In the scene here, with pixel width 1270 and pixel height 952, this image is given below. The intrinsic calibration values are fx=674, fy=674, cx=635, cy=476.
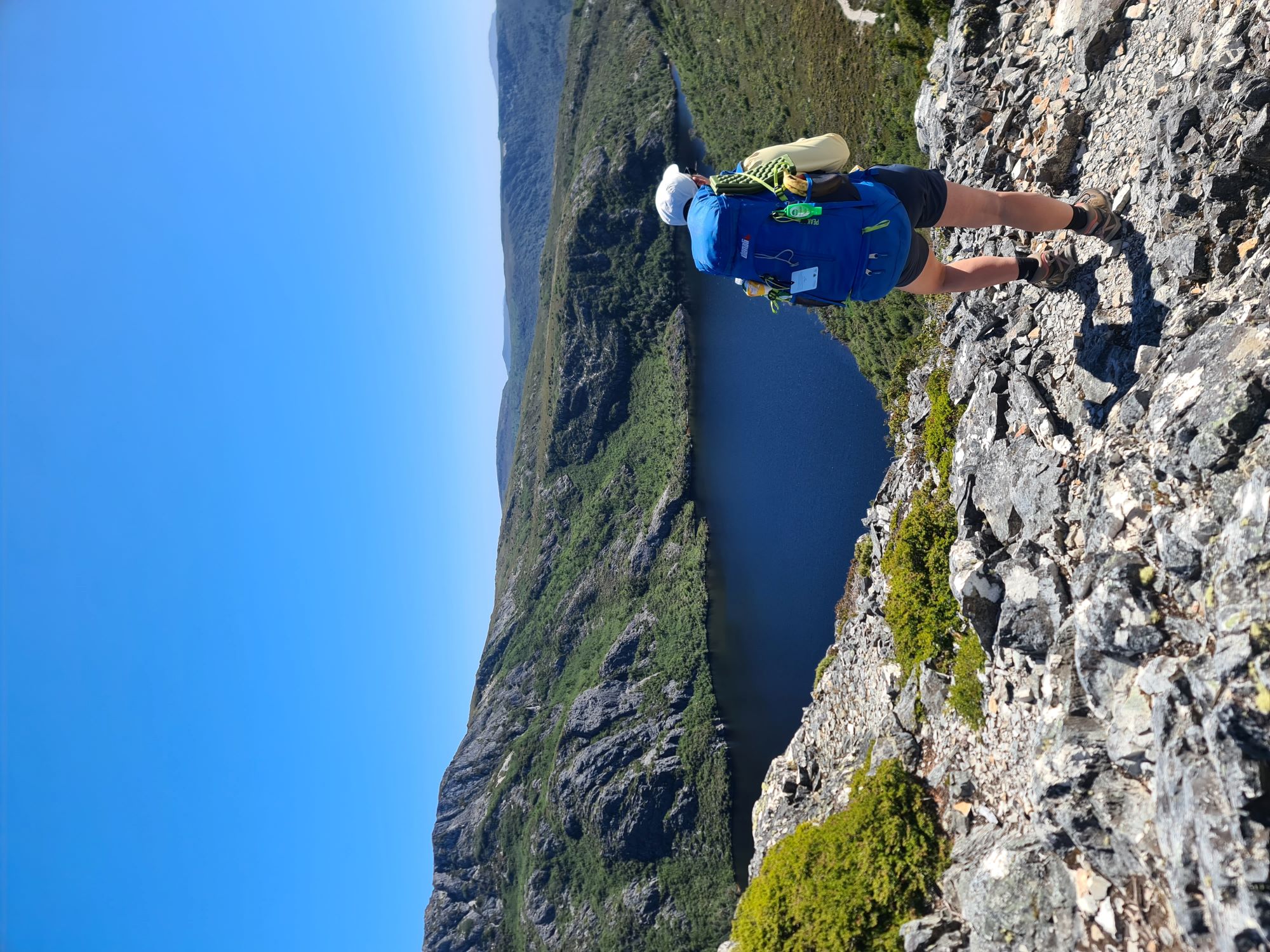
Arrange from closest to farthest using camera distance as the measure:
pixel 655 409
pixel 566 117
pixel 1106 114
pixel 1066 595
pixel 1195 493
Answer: pixel 1195 493, pixel 1066 595, pixel 1106 114, pixel 655 409, pixel 566 117

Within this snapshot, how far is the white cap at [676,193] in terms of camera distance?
5219 millimetres

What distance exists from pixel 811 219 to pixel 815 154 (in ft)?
1.59

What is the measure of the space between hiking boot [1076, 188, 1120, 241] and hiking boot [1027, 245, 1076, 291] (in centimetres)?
32

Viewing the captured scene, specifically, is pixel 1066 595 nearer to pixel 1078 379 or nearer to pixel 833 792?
pixel 1078 379

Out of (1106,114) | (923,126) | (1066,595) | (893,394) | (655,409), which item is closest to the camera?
(1066,595)

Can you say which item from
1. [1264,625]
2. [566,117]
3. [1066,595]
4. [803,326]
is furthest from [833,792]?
[566,117]

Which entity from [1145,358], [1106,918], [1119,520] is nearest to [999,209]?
[1145,358]

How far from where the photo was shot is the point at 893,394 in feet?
41.9

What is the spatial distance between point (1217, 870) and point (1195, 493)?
6.61 feet

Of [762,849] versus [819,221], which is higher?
[819,221]

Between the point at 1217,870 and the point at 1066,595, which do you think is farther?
the point at 1066,595

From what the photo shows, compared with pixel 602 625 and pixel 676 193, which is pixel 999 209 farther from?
pixel 602 625

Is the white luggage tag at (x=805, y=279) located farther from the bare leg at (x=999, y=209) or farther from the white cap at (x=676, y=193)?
the bare leg at (x=999, y=209)

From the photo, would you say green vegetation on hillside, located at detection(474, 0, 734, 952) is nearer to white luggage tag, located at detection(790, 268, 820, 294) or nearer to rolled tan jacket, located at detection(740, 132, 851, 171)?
white luggage tag, located at detection(790, 268, 820, 294)
